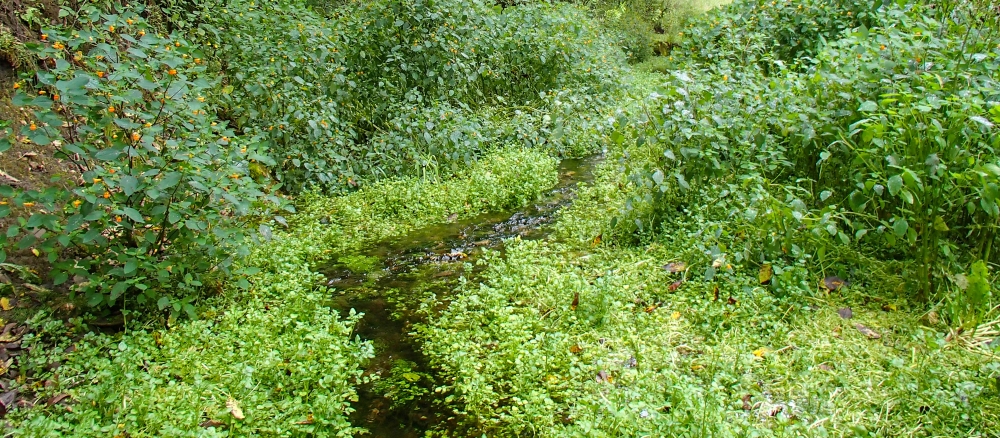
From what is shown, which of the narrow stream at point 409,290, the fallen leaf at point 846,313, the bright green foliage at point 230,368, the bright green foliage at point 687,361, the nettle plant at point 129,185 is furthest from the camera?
the fallen leaf at point 846,313

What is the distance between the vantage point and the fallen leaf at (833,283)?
A: 3.80 meters

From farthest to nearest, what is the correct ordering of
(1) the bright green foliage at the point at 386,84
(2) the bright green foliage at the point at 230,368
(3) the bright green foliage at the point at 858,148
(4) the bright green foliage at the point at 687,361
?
(1) the bright green foliage at the point at 386,84
(3) the bright green foliage at the point at 858,148
(2) the bright green foliage at the point at 230,368
(4) the bright green foliage at the point at 687,361

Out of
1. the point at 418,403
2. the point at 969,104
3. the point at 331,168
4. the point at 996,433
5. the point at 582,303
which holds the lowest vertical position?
the point at 331,168

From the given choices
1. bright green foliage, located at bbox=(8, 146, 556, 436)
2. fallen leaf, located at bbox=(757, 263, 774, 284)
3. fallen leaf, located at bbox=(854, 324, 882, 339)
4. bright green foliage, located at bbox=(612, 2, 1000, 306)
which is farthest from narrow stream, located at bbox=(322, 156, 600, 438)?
fallen leaf, located at bbox=(854, 324, 882, 339)

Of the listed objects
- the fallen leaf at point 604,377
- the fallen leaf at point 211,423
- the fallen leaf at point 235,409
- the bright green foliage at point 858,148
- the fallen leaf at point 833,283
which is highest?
the bright green foliage at point 858,148

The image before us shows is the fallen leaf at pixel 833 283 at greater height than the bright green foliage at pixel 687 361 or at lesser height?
greater

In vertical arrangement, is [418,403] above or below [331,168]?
above

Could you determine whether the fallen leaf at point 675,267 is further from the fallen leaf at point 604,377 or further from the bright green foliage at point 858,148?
the fallen leaf at point 604,377

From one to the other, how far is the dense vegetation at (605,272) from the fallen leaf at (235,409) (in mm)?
24

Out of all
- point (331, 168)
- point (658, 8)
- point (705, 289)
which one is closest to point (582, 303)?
point (705, 289)

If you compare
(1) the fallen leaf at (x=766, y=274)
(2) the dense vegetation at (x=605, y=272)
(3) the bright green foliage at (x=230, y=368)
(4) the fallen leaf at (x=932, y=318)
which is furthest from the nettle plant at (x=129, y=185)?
(4) the fallen leaf at (x=932, y=318)

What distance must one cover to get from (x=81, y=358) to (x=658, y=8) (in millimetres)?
19196

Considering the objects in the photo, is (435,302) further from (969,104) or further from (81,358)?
(969,104)

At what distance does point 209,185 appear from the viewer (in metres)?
3.62
